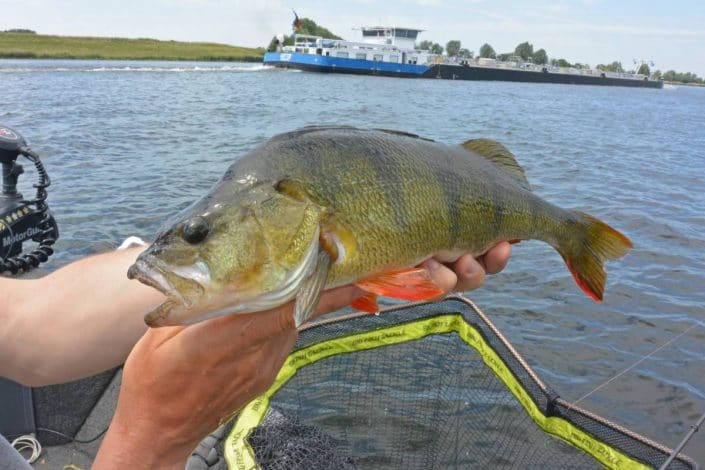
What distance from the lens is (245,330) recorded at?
1.53 metres

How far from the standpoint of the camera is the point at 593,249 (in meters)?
2.71

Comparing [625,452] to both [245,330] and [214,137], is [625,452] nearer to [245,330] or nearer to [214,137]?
[245,330]

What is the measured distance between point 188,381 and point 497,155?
175 centimetres

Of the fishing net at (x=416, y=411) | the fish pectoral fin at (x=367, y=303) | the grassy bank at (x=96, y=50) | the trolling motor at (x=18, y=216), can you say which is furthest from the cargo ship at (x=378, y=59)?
the fish pectoral fin at (x=367, y=303)

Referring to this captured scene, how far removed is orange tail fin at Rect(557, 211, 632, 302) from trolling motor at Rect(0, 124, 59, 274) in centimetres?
390

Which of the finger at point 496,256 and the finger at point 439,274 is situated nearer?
the finger at point 439,274

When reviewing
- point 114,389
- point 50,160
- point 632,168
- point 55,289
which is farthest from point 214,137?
point 55,289

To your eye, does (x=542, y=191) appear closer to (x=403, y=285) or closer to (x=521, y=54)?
(x=403, y=285)

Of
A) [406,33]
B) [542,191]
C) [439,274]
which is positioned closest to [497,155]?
[439,274]

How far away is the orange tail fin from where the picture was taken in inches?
106

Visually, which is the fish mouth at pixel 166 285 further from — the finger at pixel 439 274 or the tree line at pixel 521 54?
the tree line at pixel 521 54

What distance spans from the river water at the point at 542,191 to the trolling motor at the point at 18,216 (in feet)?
10.2

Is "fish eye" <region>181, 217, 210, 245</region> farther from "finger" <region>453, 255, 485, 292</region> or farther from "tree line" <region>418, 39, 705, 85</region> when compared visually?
"tree line" <region>418, 39, 705, 85</region>

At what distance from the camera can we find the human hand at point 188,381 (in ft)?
5.02
